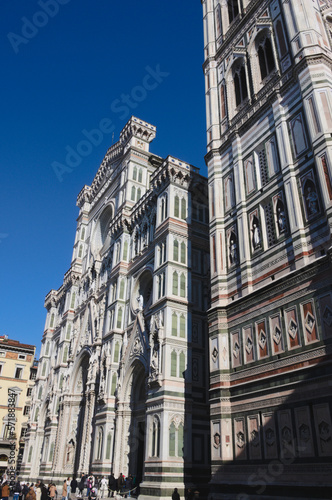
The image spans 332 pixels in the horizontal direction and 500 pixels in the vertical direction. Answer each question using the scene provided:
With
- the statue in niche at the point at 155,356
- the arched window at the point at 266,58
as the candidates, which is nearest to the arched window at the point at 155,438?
the statue in niche at the point at 155,356

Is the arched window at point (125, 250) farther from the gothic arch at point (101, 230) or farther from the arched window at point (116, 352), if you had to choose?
the gothic arch at point (101, 230)

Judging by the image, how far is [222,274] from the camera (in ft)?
65.2

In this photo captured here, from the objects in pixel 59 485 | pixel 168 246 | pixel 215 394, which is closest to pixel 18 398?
pixel 59 485

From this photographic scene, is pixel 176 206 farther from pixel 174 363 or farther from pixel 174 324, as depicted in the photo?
pixel 174 363

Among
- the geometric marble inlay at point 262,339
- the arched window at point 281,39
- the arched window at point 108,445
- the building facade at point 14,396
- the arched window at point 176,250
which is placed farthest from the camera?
the building facade at point 14,396

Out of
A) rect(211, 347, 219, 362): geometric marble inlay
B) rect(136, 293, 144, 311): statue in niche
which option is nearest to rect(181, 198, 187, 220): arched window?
rect(136, 293, 144, 311): statue in niche

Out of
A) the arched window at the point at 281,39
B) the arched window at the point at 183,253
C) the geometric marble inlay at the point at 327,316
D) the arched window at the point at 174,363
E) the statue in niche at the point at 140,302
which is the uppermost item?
the arched window at the point at 281,39

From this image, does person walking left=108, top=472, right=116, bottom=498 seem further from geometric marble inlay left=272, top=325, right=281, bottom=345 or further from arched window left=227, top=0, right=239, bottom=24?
arched window left=227, top=0, right=239, bottom=24

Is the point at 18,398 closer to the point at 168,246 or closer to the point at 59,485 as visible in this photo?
the point at 59,485

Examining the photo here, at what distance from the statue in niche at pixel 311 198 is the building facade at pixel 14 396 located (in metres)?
52.6

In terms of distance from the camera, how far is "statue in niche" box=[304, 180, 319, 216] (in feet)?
51.7

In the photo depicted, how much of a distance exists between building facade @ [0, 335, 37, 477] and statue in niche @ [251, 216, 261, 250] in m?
49.4

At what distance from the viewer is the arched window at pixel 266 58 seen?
21.7m

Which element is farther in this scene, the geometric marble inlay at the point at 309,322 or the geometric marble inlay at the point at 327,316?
the geometric marble inlay at the point at 309,322
